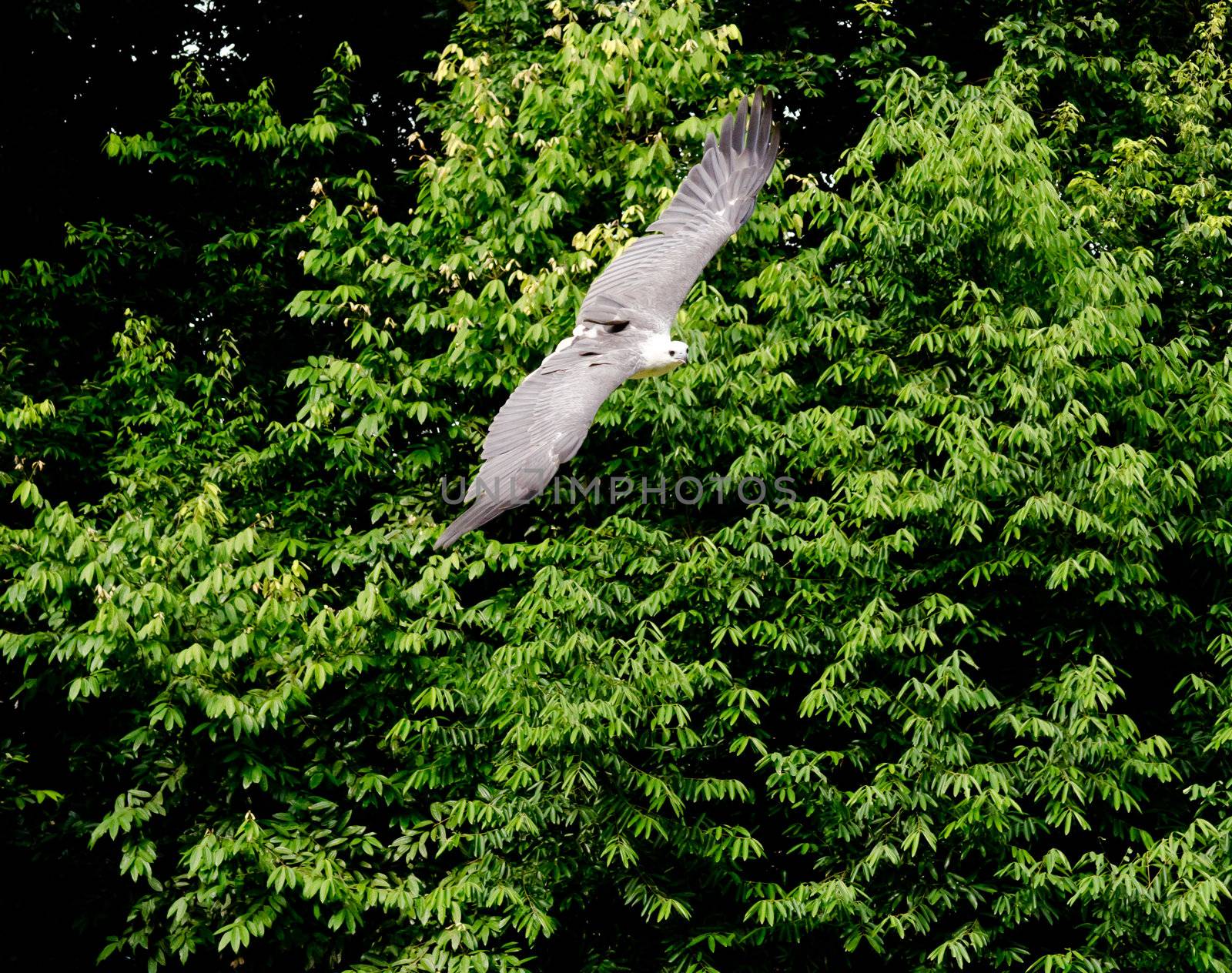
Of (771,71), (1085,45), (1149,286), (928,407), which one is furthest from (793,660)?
(1085,45)

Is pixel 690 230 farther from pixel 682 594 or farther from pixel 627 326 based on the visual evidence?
pixel 682 594

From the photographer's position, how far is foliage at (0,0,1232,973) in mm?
8336

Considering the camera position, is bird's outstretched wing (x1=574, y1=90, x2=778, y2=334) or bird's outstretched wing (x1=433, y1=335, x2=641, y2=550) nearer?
bird's outstretched wing (x1=433, y1=335, x2=641, y2=550)

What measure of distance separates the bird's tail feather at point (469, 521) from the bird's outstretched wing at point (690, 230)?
1.81 metres

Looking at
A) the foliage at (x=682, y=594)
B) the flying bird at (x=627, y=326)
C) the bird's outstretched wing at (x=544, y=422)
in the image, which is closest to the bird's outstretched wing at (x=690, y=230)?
the flying bird at (x=627, y=326)

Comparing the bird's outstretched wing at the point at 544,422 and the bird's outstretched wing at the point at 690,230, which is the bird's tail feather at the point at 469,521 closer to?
the bird's outstretched wing at the point at 544,422

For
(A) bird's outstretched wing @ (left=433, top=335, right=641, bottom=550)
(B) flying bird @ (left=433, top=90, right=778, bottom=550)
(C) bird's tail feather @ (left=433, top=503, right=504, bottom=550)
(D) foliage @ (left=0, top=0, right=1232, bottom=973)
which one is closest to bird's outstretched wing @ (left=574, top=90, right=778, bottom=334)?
(B) flying bird @ (left=433, top=90, right=778, bottom=550)

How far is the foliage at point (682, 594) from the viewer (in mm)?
8336

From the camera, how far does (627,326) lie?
307 inches

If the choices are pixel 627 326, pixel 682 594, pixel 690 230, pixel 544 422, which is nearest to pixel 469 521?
pixel 544 422

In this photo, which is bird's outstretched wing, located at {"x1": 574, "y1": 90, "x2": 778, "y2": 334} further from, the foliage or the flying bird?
the foliage

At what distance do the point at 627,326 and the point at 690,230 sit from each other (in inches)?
32.9

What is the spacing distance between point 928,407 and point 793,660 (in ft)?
5.43

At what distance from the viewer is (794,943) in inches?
358
